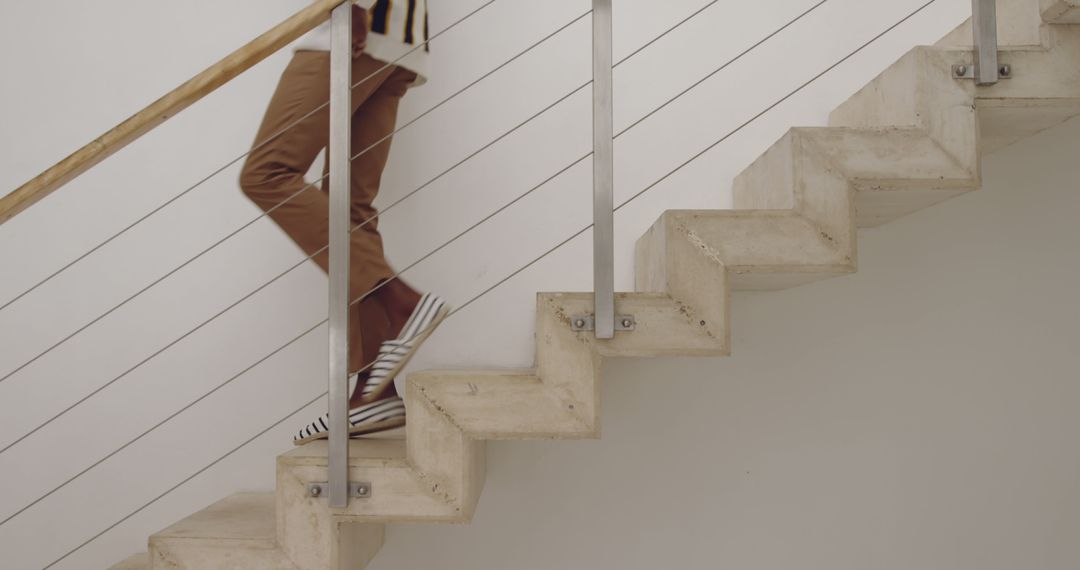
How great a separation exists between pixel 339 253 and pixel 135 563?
1099 mm

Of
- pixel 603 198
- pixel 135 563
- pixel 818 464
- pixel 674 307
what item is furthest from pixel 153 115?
pixel 818 464

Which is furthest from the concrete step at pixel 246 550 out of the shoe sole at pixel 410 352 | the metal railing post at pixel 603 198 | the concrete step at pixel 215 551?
the metal railing post at pixel 603 198

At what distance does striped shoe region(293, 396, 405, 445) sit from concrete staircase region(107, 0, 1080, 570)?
0.27 feet

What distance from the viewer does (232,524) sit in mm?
1677

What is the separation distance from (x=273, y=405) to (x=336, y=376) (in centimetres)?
86

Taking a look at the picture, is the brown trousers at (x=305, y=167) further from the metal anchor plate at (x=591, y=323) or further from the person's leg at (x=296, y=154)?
the metal anchor plate at (x=591, y=323)

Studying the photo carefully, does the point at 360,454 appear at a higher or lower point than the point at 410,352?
lower

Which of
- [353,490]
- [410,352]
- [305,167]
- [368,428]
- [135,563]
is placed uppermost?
[305,167]

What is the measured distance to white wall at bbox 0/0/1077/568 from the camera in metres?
2.17

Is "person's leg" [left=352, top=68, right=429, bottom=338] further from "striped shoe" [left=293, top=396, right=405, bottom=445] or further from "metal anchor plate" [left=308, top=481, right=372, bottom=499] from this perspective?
"metal anchor plate" [left=308, top=481, right=372, bottom=499]

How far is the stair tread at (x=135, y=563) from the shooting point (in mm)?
1898

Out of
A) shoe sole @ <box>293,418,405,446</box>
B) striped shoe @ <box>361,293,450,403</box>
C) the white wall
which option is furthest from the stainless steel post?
shoe sole @ <box>293,418,405,446</box>

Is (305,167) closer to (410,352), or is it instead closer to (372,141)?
(372,141)

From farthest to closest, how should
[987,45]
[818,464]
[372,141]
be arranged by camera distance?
[818,464]
[372,141]
[987,45]
